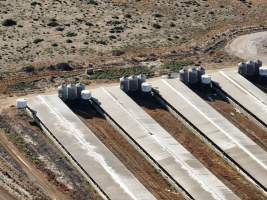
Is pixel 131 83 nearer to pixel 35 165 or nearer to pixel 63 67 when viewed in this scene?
pixel 63 67

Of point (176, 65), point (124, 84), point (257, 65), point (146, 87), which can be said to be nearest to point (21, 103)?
point (124, 84)

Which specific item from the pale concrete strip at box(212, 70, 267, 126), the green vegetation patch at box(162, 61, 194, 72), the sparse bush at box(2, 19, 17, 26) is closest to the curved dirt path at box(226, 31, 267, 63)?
the green vegetation patch at box(162, 61, 194, 72)

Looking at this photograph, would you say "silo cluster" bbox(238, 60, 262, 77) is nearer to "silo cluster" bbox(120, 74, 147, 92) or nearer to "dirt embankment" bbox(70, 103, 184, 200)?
"silo cluster" bbox(120, 74, 147, 92)

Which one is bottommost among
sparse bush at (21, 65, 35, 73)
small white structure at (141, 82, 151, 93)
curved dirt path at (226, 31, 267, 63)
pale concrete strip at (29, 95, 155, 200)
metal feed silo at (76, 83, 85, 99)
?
curved dirt path at (226, 31, 267, 63)

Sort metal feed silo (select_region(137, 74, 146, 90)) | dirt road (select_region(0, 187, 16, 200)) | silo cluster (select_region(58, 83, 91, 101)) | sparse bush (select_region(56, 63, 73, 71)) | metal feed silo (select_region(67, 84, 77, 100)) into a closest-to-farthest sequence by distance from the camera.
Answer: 1. dirt road (select_region(0, 187, 16, 200))
2. metal feed silo (select_region(67, 84, 77, 100))
3. silo cluster (select_region(58, 83, 91, 101))
4. metal feed silo (select_region(137, 74, 146, 90))
5. sparse bush (select_region(56, 63, 73, 71))

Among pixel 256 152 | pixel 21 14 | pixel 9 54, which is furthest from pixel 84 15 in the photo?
pixel 256 152

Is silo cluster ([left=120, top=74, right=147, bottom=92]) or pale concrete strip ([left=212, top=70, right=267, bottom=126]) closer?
pale concrete strip ([left=212, top=70, right=267, bottom=126])

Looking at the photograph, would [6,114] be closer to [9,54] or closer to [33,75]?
[33,75]

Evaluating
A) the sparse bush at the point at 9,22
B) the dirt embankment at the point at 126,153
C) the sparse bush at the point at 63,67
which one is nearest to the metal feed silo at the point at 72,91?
the dirt embankment at the point at 126,153
